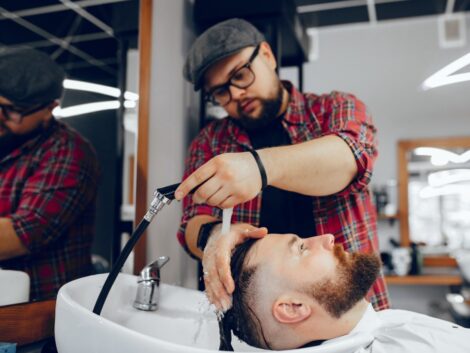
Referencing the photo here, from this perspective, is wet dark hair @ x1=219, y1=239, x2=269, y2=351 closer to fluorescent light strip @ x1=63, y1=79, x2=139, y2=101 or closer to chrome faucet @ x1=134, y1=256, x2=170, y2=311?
chrome faucet @ x1=134, y1=256, x2=170, y2=311

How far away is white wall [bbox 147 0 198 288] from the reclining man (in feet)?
1.66

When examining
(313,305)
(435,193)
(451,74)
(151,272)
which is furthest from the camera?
(435,193)

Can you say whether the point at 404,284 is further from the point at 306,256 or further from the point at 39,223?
the point at 39,223

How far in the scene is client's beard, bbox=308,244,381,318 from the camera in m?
0.85

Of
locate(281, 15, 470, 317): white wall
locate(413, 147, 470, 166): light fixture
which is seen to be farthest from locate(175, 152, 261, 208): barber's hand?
locate(413, 147, 470, 166): light fixture

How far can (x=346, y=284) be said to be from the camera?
2.86 ft

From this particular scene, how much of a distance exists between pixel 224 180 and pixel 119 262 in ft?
1.01

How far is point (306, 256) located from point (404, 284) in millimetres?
1704

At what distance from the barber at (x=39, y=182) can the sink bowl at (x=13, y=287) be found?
2 cm

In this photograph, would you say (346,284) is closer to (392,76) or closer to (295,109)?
(295,109)

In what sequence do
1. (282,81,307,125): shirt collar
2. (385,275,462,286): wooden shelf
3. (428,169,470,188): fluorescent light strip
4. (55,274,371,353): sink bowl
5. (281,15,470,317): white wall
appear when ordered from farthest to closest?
(385,275,462,286): wooden shelf < (428,169,470,188): fluorescent light strip < (281,15,470,317): white wall < (282,81,307,125): shirt collar < (55,274,371,353): sink bowl

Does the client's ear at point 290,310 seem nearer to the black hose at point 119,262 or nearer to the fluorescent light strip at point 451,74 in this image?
the black hose at point 119,262

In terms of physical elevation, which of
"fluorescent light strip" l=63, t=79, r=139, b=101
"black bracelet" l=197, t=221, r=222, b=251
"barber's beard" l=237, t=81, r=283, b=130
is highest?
"fluorescent light strip" l=63, t=79, r=139, b=101

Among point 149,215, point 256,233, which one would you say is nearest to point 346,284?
point 256,233
